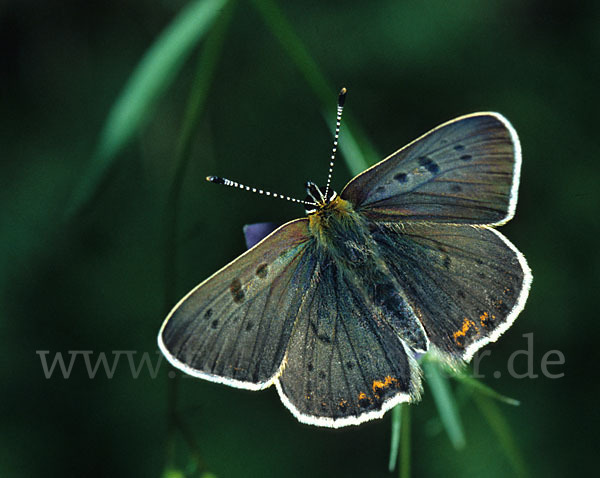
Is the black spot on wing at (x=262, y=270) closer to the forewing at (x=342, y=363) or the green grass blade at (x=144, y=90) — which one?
the forewing at (x=342, y=363)

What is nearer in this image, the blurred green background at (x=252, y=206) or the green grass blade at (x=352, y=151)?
the green grass blade at (x=352, y=151)

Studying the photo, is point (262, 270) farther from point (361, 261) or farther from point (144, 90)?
point (144, 90)

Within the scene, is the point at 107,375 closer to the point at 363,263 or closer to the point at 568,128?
the point at 363,263

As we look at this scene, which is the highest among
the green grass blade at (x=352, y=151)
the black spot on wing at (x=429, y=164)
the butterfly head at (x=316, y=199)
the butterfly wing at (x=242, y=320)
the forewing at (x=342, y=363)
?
the green grass blade at (x=352, y=151)

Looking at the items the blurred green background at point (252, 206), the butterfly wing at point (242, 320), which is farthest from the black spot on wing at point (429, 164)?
the blurred green background at point (252, 206)

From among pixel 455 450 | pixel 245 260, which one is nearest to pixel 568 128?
pixel 455 450

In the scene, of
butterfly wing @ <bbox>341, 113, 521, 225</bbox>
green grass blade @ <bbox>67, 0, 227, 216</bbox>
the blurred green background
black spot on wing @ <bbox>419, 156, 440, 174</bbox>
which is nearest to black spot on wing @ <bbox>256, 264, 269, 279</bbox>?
butterfly wing @ <bbox>341, 113, 521, 225</bbox>

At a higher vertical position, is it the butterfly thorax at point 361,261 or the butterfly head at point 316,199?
the butterfly head at point 316,199
